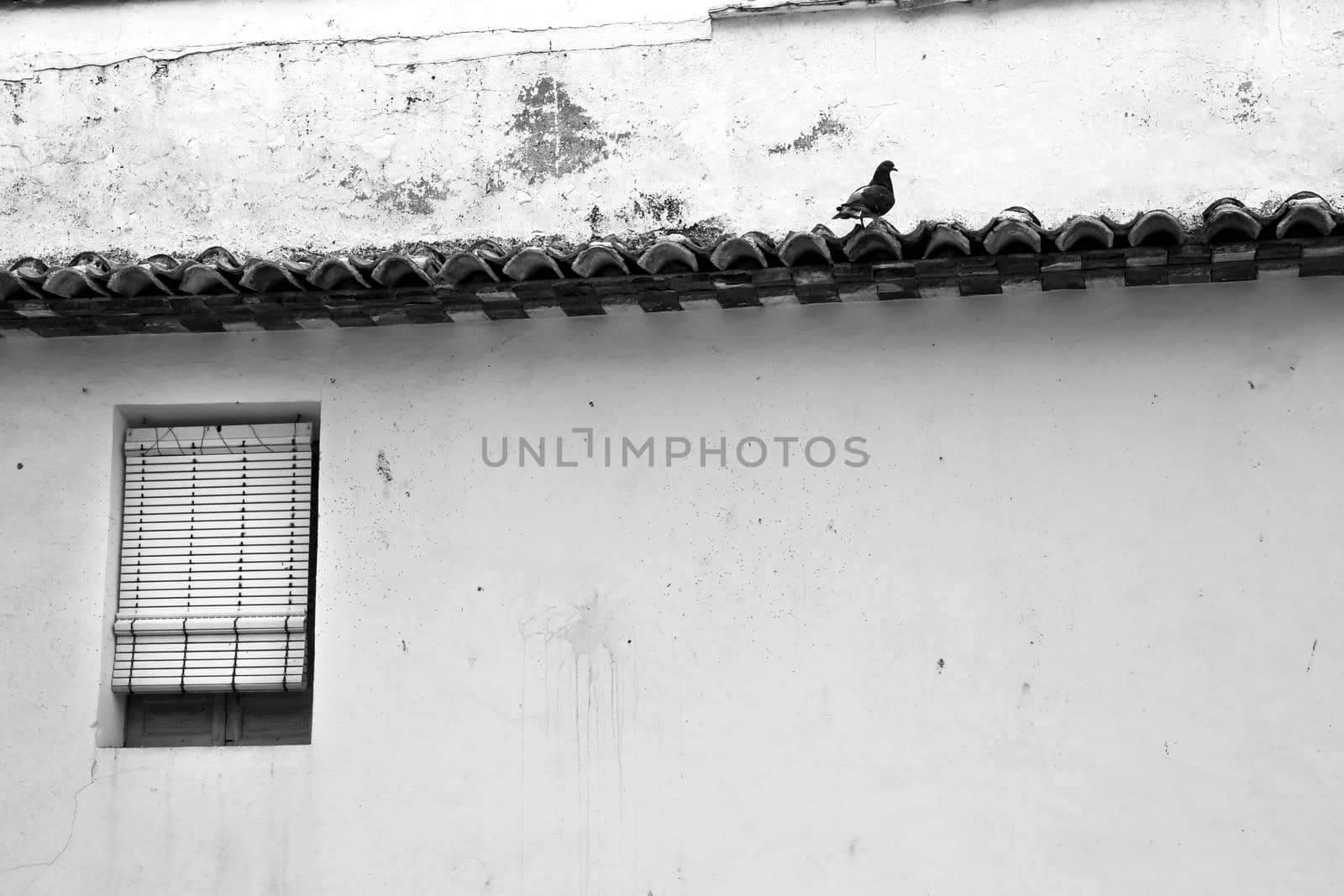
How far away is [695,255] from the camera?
5.47 meters

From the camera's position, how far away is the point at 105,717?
5.97 meters

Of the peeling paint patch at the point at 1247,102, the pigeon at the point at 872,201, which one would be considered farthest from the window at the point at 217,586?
the peeling paint patch at the point at 1247,102

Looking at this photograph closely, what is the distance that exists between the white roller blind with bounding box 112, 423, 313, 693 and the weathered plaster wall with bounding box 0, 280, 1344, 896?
0.17 metres

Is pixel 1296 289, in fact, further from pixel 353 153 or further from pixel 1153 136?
pixel 353 153

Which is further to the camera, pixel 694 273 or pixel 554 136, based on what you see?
pixel 554 136

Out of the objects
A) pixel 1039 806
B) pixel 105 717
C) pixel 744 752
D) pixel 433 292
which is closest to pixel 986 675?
pixel 1039 806

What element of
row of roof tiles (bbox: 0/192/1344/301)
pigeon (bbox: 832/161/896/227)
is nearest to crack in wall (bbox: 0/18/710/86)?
pigeon (bbox: 832/161/896/227)

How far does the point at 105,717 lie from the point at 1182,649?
4.41m

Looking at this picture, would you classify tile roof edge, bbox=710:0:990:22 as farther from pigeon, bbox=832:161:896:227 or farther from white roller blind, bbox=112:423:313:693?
white roller blind, bbox=112:423:313:693

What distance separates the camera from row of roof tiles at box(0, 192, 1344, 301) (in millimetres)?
5234

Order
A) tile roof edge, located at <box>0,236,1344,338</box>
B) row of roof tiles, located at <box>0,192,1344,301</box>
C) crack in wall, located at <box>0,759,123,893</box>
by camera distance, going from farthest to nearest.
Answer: crack in wall, located at <box>0,759,123,893</box> < tile roof edge, located at <box>0,236,1344,338</box> < row of roof tiles, located at <box>0,192,1344,301</box>

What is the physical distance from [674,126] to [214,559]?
304cm

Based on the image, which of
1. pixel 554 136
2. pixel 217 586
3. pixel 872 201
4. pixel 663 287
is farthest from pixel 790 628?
pixel 554 136

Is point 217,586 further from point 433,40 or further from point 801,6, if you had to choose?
point 801,6
